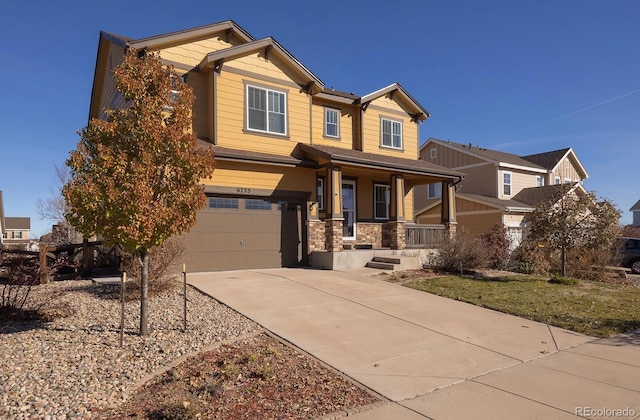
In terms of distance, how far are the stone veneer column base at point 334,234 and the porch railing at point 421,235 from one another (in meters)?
3.54

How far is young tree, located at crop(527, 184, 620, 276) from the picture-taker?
47.3 ft

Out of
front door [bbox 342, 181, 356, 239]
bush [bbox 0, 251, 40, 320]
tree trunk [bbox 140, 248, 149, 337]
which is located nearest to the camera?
tree trunk [bbox 140, 248, 149, 337]

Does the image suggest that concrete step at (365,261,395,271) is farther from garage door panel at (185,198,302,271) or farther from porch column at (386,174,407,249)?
garage door panel at (185,198,302,271)

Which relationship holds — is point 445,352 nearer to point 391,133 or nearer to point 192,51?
point 192,51

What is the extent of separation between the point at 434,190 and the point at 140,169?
2612 cm

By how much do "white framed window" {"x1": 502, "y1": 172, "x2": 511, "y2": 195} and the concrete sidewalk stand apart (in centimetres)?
2029

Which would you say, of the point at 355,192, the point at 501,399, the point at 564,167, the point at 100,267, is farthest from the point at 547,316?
the point at 564,167

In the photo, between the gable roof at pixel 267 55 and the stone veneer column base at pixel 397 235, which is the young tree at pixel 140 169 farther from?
the stone veneer column base at pixel 397 235

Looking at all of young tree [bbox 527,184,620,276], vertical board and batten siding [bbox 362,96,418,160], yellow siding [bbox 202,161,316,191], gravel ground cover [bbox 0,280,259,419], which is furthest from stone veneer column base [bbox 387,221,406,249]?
gravel ground cover [bbox 0,280,259,419]

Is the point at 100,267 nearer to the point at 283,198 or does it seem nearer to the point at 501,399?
the point at 283,198

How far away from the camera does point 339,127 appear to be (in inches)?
698

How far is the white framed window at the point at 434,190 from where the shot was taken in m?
29.7

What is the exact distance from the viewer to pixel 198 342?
6488 millimetres

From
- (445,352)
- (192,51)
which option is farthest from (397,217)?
(445,352)
